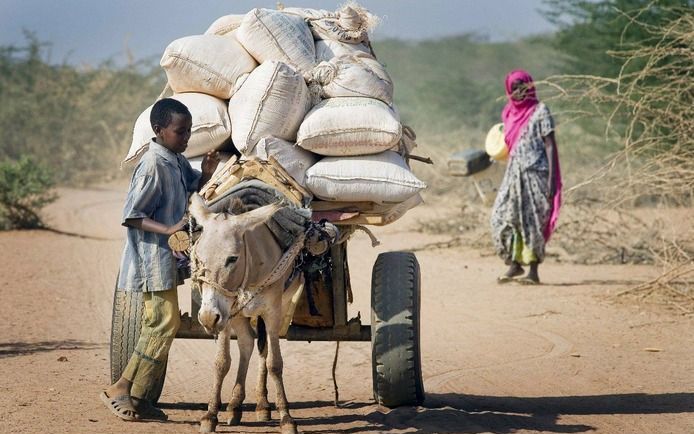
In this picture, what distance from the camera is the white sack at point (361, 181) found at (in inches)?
243

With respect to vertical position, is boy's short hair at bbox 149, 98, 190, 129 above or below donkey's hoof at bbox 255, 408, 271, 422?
above

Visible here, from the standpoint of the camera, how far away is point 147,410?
584cm

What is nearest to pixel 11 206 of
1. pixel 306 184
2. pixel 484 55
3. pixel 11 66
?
pixel 306 184

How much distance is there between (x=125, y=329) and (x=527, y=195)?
6174mm

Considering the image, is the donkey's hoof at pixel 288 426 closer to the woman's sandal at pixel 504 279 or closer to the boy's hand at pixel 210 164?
the boy's hand at pixel 210 164

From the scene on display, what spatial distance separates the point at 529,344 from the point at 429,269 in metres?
4.27

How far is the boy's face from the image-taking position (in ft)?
18.6

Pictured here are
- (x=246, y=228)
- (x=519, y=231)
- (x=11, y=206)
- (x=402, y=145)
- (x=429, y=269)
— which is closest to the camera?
(x=246, y=228)

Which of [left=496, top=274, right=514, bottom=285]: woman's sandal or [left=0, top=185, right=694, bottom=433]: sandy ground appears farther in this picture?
[left=496, top=274, right=514, bottom=285]: woman's sandal

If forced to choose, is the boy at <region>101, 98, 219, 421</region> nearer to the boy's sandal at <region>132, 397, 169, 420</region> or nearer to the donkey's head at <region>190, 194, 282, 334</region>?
the boy's sandal at <region>132, 397, 169, 420</region>

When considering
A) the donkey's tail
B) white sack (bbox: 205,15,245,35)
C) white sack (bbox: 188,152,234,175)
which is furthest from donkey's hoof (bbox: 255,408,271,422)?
white sack (bbox: 205,15,245,35)

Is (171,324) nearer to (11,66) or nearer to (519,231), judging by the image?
(519,231)

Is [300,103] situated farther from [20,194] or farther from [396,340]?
[20,194]

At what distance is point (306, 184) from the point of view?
6184 mm
